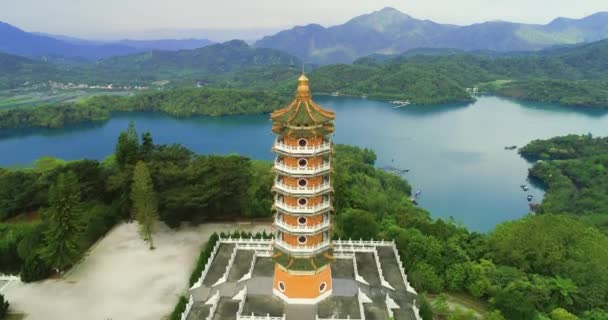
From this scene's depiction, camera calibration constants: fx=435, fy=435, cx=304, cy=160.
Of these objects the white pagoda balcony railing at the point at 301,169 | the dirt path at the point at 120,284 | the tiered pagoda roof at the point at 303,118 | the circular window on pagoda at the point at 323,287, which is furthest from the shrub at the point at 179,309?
the tiered pagoda roof at the point at 303,118

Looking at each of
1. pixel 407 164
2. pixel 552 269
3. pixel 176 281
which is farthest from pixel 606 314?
pixel 407 164

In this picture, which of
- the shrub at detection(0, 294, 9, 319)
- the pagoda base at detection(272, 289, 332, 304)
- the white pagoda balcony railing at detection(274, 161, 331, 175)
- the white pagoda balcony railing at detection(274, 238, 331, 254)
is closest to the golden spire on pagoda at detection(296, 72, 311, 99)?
the white pagoda balcony railing at detection(274, 161, 331, 175)

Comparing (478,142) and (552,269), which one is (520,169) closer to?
(478,142)

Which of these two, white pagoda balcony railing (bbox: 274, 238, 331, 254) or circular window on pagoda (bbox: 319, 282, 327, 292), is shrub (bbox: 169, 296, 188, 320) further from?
circular window on pagoda (bbox: 319, 282, 327, 292)

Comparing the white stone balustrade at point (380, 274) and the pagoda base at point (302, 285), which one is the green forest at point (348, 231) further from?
the pagoda base at point (302, 285)

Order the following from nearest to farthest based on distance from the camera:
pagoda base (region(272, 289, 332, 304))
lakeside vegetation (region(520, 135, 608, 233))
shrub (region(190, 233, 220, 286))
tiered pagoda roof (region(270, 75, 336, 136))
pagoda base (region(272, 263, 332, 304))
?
tiered pagoda roof (region(270, 75, 336, 136))
pagoda base (region(272, 263, 332, 304))
pagoda base (region(272, 289, 332, 304))
shrub (region(190, 233, 220, 286))
lakeside vegetation (region(520, 135, 608, 233))

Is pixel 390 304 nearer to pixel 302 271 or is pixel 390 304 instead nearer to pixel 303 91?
pixel 302 271
